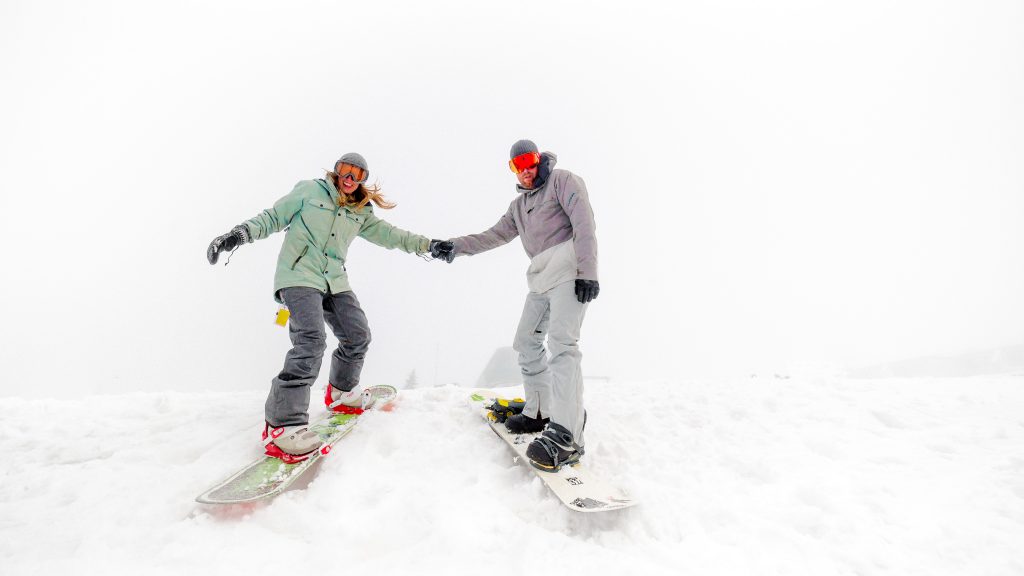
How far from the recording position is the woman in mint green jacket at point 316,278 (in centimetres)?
360

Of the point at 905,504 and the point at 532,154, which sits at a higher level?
the point at 532,154

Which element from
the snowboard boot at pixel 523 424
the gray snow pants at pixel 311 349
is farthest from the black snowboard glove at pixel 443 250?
the snowboard boot at pixel 523 424

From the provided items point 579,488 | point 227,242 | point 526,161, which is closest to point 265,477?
point 227,242

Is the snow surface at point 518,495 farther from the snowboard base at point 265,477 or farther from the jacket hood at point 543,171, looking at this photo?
the jacket hood at point 543,171

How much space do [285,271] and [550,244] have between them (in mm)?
2912

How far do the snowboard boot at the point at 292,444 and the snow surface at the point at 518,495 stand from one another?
22 cm

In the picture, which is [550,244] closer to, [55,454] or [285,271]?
[285,271]

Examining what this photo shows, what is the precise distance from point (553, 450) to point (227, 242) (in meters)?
3.68

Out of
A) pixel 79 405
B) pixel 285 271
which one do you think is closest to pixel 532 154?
pixel 285 271

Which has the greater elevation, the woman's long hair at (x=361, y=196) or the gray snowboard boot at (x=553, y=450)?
the woman's long hair at (x=361, y=196)

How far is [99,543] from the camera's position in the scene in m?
2.23

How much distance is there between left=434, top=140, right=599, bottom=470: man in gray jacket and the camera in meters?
3.59

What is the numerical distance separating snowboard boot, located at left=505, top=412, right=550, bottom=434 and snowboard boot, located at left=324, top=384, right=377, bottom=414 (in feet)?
6.29

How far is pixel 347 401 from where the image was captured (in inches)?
187
